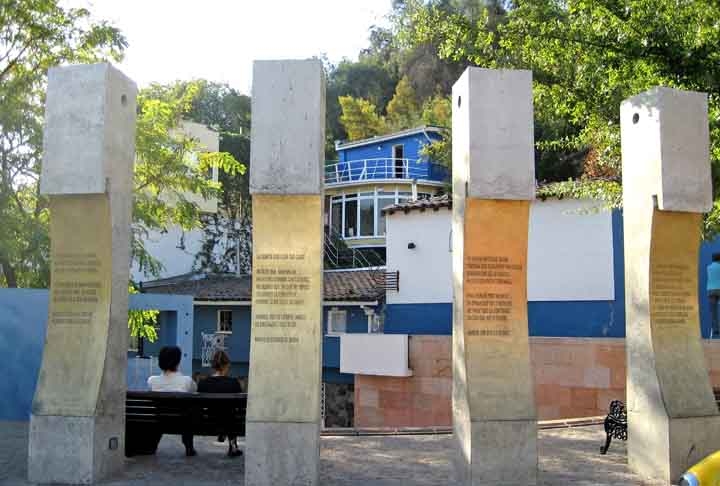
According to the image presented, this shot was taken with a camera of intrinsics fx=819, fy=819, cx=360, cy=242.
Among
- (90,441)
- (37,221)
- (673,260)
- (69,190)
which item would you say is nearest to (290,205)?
(69,190)

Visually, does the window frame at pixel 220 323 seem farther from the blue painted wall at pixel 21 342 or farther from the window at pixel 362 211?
the blue painted wall at pixel 21 342

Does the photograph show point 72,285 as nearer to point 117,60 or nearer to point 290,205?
point 290,205

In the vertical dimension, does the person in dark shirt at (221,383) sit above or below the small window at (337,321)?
below

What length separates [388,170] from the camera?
124 feet

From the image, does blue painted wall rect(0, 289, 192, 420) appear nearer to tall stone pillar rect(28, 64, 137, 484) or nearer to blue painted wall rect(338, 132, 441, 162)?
tall stone pillar rect(28, 64, 137, 484)

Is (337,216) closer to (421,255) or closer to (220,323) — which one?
(220,323)

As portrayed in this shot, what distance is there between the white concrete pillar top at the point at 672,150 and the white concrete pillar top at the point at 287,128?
3.19m

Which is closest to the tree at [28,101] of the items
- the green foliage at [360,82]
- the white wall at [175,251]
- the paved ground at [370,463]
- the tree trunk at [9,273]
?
the tree trunk at [9,273]

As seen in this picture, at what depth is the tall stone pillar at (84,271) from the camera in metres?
7.57

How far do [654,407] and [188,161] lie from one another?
10.4m

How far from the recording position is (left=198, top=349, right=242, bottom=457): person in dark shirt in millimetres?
8680

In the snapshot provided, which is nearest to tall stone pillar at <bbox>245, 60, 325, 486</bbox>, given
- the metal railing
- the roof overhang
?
the roof overhang

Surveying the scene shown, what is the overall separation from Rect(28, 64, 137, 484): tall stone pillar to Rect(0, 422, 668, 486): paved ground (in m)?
0.60

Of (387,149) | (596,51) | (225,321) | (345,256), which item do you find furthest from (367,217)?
(596,51)
